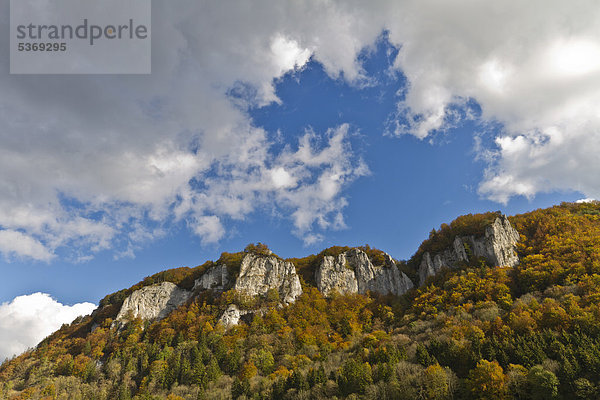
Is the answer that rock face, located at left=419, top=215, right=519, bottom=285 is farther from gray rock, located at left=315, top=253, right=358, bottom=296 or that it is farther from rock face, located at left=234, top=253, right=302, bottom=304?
rock face, located at left=234, top=253, right=302, bottom=304

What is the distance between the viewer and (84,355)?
87.6 m

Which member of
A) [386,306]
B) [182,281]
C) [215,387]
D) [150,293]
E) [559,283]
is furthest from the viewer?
[182,281]

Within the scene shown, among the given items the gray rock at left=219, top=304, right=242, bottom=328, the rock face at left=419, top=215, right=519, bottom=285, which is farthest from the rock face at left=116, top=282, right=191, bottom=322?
the rock face at left=419, top=215, right=519, bottom=285

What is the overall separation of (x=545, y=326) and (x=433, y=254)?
188 feet

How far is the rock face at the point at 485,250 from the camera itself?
96.9m

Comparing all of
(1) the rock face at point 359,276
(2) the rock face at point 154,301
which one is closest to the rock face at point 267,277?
(1) the rock face at point 359,276

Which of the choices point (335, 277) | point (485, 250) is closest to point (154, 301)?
point (335, 277)

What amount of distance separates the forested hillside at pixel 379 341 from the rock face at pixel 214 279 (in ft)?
10.9

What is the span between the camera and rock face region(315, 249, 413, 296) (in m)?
114

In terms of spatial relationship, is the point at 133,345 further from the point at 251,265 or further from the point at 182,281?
the point at 251,265

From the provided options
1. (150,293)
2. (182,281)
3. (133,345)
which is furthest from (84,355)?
(182,281)

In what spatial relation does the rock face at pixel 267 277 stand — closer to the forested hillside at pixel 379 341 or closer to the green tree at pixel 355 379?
the forested hillside at pixel 379 341

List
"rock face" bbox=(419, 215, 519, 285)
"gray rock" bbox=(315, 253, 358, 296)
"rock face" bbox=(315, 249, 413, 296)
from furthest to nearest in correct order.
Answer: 1. "rock face" bbox=(315, 249, 413, 296)
2. "gray rock" bbox=(315, 253, 358, 296)
3. "rock face" bbox=(419, 215, 519, 285)

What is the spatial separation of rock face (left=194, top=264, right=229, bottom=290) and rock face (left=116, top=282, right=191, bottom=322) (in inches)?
239
